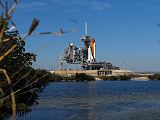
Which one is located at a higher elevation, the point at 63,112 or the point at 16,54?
the point at 16,54

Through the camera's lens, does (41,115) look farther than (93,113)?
No

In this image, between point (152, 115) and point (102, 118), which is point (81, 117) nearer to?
point (102, 118)

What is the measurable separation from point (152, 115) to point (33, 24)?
51.6 m

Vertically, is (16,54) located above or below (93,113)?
above

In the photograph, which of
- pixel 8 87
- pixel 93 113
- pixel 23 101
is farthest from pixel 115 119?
pixel 8 87

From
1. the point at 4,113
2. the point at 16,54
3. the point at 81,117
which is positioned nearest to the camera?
the point at 4,113

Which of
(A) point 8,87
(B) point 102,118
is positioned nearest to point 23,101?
(A) point 8,87

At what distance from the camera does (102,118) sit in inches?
2101

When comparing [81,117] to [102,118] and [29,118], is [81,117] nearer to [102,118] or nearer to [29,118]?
[102,118]

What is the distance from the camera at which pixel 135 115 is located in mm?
54750

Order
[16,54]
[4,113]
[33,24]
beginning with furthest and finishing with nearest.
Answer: [16,54] < [4,113] < [33,24]

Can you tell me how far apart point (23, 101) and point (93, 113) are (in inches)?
1352

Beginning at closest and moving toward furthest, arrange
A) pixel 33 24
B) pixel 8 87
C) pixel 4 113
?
pixel 33 24 < pixel 8 87 < pixel 4 113

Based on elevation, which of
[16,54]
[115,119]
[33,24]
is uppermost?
[16,54]
